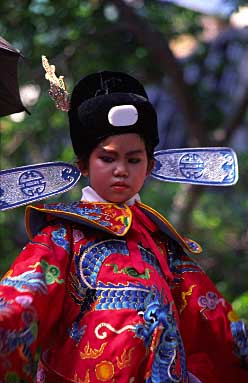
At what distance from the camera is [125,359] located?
242 cm

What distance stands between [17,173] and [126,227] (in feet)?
1.40

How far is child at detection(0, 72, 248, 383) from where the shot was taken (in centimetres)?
242

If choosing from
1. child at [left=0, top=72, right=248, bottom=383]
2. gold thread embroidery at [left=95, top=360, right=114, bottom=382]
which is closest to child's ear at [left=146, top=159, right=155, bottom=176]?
child at [left=0, top=72, right=248, bottom=383]

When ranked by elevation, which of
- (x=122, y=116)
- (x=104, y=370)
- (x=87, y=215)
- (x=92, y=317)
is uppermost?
(x=122, y=116)

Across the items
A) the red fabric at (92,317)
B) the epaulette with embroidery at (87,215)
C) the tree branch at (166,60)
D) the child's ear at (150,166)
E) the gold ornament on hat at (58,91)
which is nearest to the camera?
the red fabric at (92,317)

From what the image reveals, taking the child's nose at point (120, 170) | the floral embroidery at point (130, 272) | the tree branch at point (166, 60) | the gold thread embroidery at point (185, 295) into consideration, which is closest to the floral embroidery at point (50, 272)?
the floral embroidery at point (130, 272)

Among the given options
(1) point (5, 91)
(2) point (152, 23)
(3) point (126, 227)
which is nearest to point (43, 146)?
(2) point (152, 23)

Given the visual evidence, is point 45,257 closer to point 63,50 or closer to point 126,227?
point 126,227

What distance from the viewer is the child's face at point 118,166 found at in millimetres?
2641

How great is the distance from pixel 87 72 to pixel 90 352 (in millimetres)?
3499

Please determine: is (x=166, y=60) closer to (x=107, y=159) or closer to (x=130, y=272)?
(x=107, y=159)

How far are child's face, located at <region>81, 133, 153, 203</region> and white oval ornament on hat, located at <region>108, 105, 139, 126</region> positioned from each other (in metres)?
0.04

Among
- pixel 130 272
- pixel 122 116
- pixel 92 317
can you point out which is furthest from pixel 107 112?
pixel 92 317

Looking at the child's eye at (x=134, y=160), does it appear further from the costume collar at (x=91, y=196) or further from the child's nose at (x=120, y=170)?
the costume collar at (x=91, y=196)
